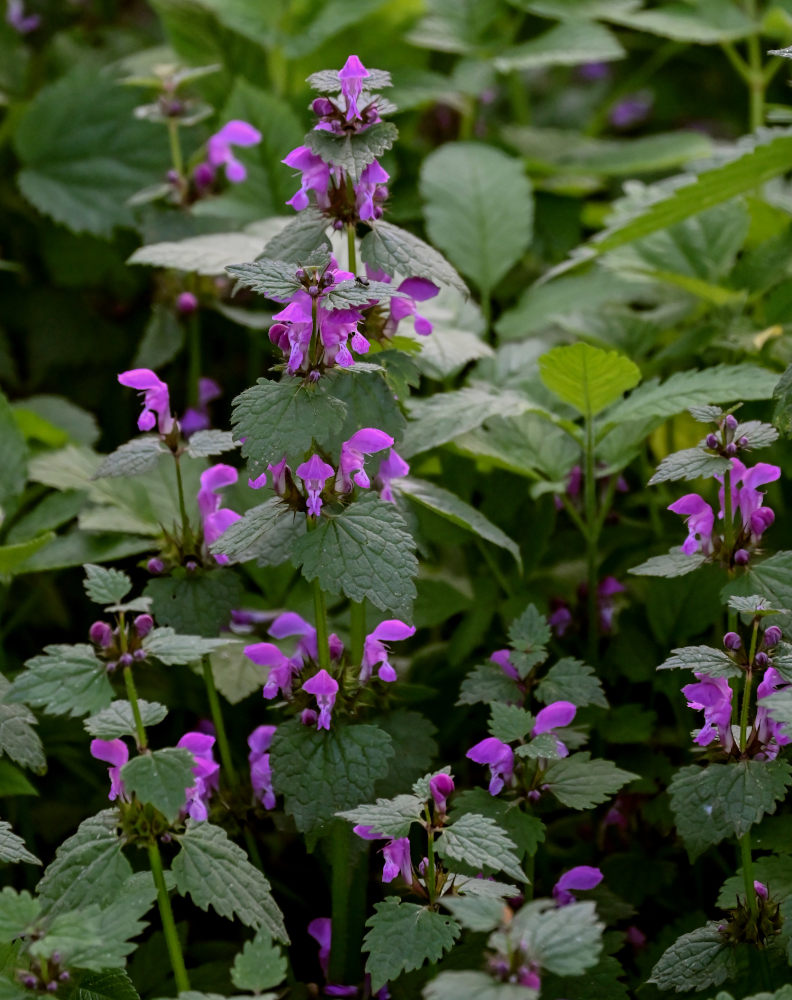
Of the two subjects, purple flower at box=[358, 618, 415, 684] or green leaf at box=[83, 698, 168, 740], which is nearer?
green leaf at box=[83, 698, 168, 740]

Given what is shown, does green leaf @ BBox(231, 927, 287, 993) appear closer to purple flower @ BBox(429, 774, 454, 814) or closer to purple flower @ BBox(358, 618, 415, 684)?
purple flower @ BBox(429, 774, 454, 814)

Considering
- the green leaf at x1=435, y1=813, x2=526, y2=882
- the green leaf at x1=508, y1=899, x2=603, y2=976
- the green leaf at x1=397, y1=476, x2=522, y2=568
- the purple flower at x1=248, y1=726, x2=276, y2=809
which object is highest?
the green leaf at x1=397, y1=476, x2=522, y2=568

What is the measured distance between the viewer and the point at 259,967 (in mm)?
898

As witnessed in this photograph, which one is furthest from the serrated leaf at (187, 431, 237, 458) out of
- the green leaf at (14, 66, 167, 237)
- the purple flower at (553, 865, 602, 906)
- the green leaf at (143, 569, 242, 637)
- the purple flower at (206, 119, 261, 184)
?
the green leaf at (14, 66, 167, 237)

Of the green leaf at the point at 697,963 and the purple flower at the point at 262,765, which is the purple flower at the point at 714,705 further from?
Result: the purple flower at the point at 262,765

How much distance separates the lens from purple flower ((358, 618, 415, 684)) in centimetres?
120

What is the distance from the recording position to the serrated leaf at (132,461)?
3.93ft

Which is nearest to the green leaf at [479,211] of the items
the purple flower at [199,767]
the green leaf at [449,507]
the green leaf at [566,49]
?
the green leaf at [566,49]

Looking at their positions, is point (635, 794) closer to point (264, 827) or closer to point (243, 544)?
point (264, 827)

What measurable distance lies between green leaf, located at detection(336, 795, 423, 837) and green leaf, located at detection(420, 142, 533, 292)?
1.06m

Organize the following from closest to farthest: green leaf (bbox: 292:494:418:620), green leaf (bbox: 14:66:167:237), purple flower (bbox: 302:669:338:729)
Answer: green leaf (bbox: 292:494:418:620), purple flower (bbox: 302:669:338:729), green leaf (bbox: 14:66:167:237)

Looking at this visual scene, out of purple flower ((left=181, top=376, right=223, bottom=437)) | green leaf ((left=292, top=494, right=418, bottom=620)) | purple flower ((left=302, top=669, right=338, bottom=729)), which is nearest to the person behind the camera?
green leaf ((left=292, top=494, right=418, bottom=620))

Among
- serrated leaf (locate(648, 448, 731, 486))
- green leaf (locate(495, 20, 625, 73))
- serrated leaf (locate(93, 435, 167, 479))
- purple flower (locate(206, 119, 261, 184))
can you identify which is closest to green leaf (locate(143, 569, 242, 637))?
serrated leaf (locate(93, 435, 167, 479))

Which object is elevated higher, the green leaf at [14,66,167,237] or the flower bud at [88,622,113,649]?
the green leaf at [14,66,167,237]
